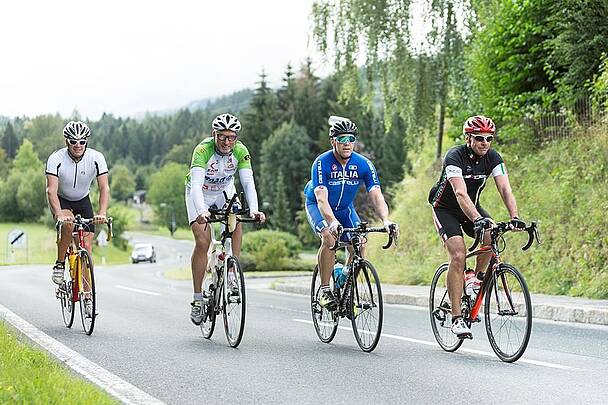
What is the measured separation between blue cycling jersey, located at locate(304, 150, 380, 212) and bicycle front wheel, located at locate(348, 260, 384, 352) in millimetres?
764

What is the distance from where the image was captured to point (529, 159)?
69.1 ft

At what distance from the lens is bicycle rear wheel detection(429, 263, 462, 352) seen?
9.32 metres

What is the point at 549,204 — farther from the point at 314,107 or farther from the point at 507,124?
the point at 314,107

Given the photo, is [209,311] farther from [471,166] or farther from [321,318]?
[471,166]

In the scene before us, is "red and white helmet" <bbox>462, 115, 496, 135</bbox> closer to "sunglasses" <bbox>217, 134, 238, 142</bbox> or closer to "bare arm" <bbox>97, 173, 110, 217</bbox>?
"sunglasses" <bbox>217, 134, 238, 142</bbox>

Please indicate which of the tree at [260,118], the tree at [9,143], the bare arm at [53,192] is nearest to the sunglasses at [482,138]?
the bare arm at [53,192]

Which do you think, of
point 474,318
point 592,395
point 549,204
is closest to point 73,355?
point 474,318

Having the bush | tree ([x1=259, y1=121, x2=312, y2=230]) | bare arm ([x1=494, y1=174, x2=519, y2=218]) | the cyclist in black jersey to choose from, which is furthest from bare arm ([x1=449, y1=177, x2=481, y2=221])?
tree ([x1=259, y1=121, x2=312, y2=230])

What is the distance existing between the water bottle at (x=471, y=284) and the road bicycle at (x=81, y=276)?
12.7 feet

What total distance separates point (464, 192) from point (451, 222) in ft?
1.87

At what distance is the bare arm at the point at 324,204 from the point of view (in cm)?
927

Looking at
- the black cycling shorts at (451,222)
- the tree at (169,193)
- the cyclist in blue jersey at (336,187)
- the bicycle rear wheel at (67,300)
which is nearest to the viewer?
the black cycling shorts at (451,222)

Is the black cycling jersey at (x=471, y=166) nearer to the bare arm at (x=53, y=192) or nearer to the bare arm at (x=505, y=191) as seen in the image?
the bare arm at (x=505, y=191)

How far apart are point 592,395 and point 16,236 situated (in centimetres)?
5588
